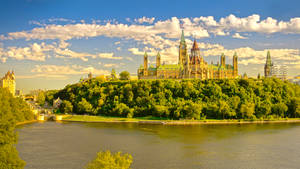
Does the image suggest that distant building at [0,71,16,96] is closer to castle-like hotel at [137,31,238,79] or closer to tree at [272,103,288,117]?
castle-like hotel at [137,31,238,79]

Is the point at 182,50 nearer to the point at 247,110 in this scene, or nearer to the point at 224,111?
the point at 224,111

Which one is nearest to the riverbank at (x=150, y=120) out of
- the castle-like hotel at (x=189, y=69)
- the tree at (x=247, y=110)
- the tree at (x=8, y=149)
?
the tree at (x=247, y=110)

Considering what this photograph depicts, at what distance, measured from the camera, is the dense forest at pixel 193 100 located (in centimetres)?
6319

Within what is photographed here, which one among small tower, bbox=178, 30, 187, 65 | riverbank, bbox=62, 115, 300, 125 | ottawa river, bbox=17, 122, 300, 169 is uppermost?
small tower, bbox=178, 30, 187, 65

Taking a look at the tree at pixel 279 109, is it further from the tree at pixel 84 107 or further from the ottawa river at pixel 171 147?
the tree at pixel 84 107

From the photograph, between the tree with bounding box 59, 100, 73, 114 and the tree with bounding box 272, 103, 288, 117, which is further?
the tree with bounding box 59, 100, 73, 114

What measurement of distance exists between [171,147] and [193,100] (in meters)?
33.7

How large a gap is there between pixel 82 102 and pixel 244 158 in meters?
50.8

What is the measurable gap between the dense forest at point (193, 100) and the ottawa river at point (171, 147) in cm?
1391

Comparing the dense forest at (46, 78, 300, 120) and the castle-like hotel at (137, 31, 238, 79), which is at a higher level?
the castle-like hotel at (137, 31, 238, 79)

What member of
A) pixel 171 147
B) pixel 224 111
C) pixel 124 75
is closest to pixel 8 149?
pixel 171 147

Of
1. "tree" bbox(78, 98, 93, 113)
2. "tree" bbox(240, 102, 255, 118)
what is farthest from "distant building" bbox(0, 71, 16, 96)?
"tree" bbox(240, 102, 255, 118)

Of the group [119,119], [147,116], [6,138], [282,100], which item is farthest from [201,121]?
[6,138]

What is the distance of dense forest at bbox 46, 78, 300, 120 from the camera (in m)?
63.2
